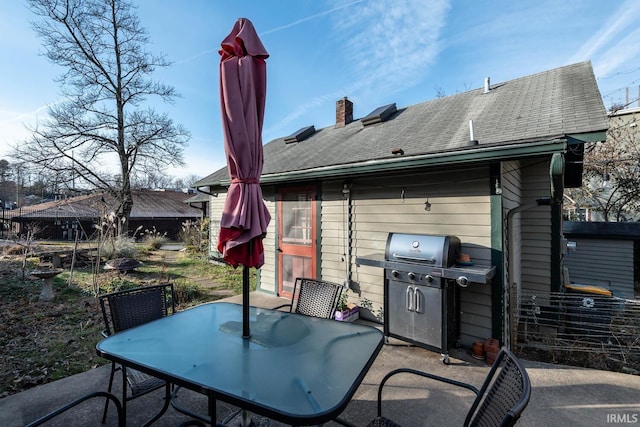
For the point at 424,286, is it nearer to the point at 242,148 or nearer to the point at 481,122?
the point at 242,148

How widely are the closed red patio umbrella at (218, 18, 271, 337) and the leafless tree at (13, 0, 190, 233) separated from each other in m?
13.1

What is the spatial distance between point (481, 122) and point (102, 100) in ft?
54.1

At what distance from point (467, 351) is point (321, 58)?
26.1ft

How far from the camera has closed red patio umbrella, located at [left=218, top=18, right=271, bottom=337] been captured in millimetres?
1925

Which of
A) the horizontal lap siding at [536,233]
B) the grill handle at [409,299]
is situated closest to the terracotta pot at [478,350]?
the grill handle at [409,299]

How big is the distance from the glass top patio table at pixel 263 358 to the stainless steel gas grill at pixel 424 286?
1.64 meters

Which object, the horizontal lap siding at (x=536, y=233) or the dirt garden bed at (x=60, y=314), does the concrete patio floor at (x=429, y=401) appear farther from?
the horizontal lap siding at (x=536, y=233)

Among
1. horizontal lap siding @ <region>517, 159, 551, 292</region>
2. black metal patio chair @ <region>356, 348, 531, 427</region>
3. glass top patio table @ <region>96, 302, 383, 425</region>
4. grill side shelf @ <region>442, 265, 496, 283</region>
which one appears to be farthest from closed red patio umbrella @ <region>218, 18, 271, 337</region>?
horizontal lap siding @ <region>517, 159, 551, 292</region>

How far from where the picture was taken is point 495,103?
5223 mm

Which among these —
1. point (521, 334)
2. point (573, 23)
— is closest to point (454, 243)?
point (521, 334)

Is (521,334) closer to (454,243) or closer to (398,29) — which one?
(454,243)

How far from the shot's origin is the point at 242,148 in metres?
1.93

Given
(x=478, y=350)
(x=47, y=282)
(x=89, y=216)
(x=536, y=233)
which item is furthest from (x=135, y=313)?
(x=89, y=216)

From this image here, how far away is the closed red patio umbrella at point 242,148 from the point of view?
192cm
